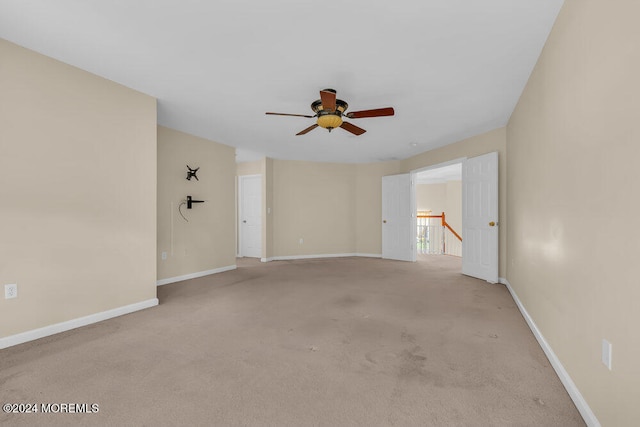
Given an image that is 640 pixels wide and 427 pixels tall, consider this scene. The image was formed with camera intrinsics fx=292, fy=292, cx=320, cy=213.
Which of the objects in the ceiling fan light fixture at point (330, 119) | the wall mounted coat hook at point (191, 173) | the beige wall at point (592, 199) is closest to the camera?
the beige wall at point (592, 199)

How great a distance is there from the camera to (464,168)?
5285mm

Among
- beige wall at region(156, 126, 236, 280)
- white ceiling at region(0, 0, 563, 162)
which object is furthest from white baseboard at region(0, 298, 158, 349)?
white ceiling at region(0, 0, 563, 162)

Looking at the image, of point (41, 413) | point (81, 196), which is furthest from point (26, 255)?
point (41, 413)

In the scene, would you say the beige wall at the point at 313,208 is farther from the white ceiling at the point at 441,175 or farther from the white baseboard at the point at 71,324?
the white baseboard at the point at 71,324

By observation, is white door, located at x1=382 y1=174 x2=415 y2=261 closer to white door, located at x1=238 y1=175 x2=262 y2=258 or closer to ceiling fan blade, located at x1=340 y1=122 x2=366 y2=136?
white door, located at x1=238 y1=175 x2=262 y2=258

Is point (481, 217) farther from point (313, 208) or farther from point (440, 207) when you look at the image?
point (440, 207)

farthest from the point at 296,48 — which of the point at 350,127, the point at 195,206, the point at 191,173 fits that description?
the point at 195,206

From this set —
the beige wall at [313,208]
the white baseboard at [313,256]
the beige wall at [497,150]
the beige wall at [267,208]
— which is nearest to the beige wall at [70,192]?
the beige wall at [267,208]

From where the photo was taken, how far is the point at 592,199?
1.55 meters

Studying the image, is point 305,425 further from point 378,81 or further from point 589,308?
point 378,81

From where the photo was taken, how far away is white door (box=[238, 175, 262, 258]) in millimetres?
7441

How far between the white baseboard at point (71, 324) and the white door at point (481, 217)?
495cm

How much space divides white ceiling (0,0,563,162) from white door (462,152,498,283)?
996mm

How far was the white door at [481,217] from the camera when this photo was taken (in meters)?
4.66
